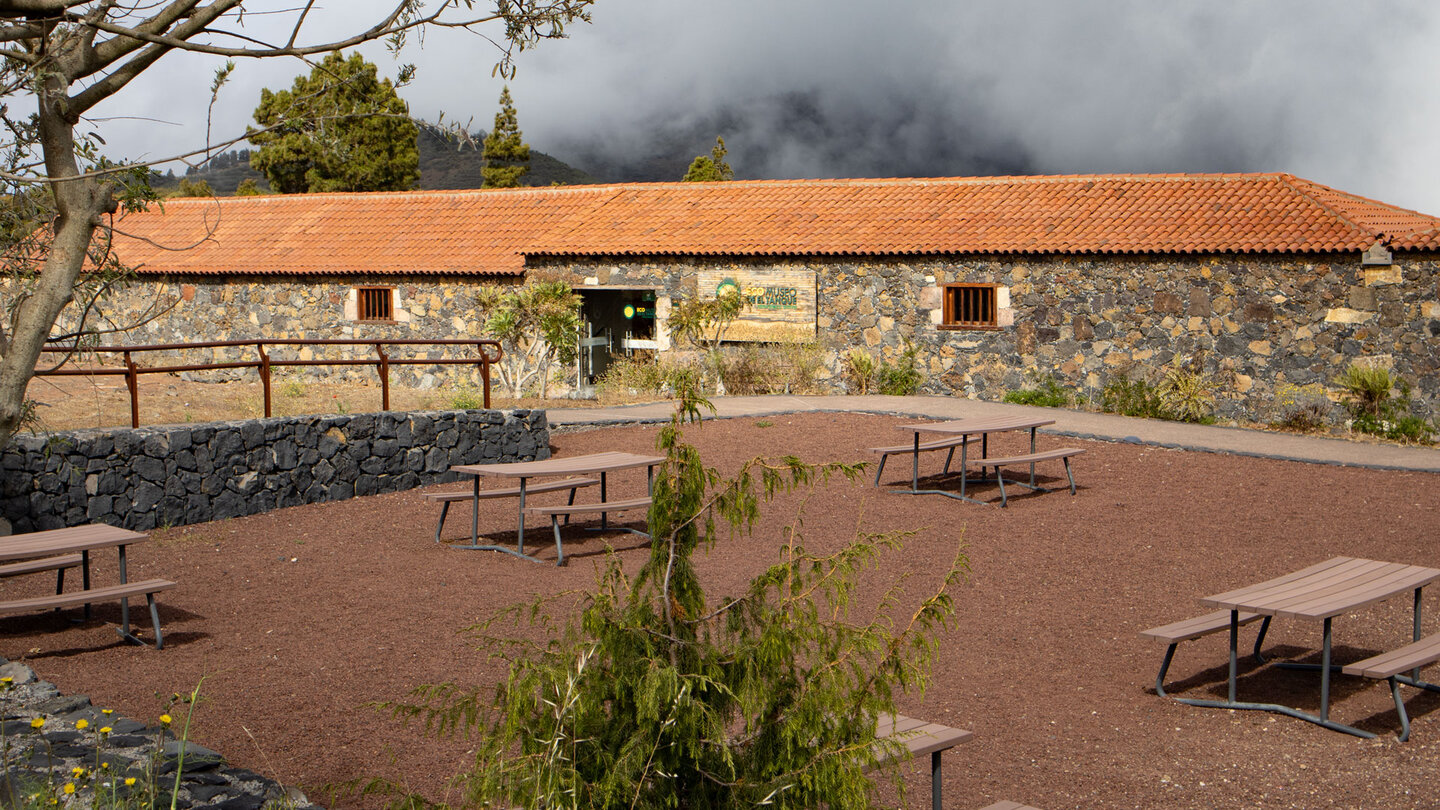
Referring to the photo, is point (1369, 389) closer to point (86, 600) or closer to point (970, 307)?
point (970, 307)

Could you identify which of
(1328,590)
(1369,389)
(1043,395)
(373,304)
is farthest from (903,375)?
(1328,590)

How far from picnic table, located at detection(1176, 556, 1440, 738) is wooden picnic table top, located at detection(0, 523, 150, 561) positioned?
6072 millimetres

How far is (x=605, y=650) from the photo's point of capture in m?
2.86

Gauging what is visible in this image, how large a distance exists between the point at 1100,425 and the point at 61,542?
466 inches

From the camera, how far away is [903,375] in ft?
61.7

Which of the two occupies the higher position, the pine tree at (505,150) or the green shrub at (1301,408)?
the pine tree at (505,150)

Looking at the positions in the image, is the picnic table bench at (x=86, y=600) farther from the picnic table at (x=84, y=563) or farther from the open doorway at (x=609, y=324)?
the open doorway at (x=609, y=324)

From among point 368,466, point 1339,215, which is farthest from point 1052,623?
point 1339,215

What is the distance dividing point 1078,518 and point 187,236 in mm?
21109

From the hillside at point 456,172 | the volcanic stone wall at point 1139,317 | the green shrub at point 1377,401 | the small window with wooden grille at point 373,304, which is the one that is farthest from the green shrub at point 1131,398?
the hillside at point 456,172

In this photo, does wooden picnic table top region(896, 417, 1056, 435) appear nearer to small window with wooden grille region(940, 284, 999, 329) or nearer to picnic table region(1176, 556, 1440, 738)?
picnic table region(1176, 556, 1440, 738)

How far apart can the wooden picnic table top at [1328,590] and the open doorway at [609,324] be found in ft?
52.8

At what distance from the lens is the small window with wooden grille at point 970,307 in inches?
731

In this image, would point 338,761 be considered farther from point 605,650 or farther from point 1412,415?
point 1412,415
